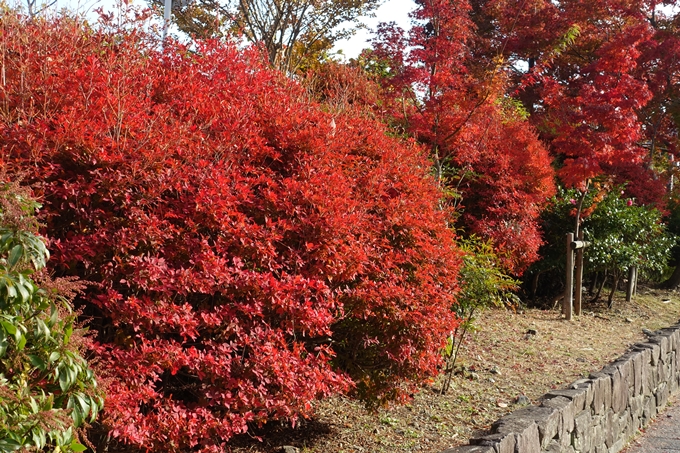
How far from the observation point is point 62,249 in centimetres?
336

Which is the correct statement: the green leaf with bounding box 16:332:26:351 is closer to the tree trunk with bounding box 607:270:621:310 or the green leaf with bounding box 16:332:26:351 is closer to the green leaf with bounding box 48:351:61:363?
the green leaf with bounding box 48:351:61:363

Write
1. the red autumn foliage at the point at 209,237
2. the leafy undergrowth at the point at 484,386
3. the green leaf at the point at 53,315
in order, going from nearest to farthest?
the green leaf at the point at 53,315, the red autumn foliage at the point at 209,237, the leafy undergrowth at the point at 484,386

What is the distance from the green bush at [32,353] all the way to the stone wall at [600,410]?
7.36ft

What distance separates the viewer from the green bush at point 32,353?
2.39 metres

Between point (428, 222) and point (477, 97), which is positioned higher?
point (477, 97)

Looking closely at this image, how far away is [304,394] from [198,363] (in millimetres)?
635

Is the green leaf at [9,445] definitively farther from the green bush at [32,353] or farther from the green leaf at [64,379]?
the green leaf at [64,379]

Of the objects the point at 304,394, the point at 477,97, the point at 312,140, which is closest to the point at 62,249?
the point at 304,394

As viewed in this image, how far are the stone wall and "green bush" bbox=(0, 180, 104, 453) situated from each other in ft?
7.36

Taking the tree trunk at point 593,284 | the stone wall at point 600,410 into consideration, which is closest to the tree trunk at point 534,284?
the tree trunk at point 593,284

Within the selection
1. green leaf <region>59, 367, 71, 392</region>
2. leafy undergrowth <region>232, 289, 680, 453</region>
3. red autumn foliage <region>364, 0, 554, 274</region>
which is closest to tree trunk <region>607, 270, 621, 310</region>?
leafy undergrowth <region>232, 289, 680, 453</region>

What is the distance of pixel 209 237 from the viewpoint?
3811 millimetres

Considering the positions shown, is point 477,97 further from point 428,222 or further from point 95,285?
point 95,285

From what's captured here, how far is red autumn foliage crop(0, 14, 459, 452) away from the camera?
136 inches
